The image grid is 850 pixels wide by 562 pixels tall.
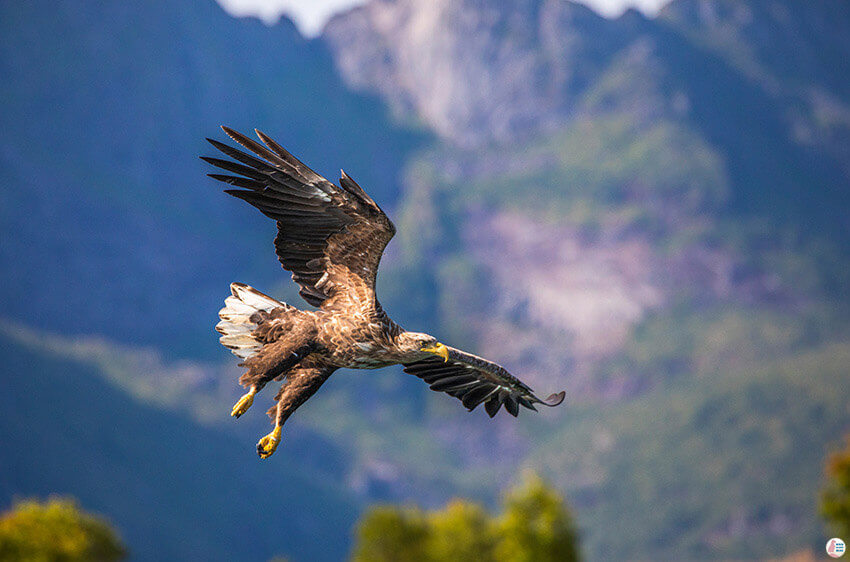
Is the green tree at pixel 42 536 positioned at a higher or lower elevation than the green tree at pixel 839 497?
higher

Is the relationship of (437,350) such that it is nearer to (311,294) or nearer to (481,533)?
(311,294)

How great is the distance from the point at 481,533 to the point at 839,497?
35905mm

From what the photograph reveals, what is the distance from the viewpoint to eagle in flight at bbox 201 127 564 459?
19.6 meters

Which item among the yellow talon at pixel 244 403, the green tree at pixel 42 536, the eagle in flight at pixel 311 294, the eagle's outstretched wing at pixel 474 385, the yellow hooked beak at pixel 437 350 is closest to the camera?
the yellow talon at pixel 244 403

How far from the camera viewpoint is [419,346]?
63.5 ft

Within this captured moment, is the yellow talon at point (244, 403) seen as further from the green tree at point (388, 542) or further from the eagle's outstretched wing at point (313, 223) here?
the green tree at point (388, 542)

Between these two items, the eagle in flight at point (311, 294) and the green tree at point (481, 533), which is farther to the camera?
the green tree at point (481, 533)

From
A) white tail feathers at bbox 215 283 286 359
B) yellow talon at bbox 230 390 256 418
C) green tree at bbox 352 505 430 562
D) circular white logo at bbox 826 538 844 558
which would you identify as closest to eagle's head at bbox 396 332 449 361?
white tail feathers at bbox 215 283 286 359

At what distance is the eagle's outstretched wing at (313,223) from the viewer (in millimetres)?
20203

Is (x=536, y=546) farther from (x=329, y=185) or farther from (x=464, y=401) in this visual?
(x=329, y=185)

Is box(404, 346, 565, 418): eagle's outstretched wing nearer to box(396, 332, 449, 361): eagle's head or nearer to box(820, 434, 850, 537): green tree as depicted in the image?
box(396, 332, 449, 361): eagle's head

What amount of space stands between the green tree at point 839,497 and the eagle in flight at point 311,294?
28.0 m

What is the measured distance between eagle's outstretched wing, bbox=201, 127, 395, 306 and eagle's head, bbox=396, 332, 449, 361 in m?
1.08

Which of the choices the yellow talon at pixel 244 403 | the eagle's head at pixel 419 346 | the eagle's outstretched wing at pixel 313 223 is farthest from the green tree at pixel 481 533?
the yellow talon at pixel 244 403
